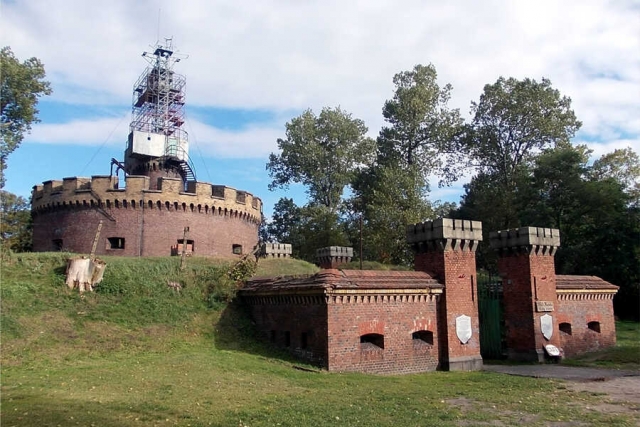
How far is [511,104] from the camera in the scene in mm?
40094

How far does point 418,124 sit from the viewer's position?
127ft

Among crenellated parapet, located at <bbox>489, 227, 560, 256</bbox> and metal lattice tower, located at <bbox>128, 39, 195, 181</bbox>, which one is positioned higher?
metal lattice tower, located at <bbox>128, 39, 195, 181</bbox>

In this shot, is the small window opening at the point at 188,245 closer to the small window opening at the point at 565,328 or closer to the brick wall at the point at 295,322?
the brick wall at the point at 295,322

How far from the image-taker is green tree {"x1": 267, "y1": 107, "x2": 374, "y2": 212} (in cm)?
4288

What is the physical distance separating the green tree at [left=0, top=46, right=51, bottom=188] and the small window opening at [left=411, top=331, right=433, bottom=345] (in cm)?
2037

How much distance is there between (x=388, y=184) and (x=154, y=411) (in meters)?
28.3

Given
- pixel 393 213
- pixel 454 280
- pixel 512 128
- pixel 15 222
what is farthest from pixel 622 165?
pixel 15 222

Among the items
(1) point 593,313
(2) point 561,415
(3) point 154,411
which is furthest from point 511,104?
(3) point 154,411

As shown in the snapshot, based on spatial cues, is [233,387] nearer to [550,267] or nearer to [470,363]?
[470,363]

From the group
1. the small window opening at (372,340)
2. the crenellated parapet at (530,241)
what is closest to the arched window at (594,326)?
the crenellated parapet at (530,241)

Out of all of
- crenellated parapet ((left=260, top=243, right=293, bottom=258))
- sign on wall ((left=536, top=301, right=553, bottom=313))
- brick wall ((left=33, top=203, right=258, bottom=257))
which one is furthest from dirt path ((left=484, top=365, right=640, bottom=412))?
brick wall ((left=33, top=203, right=258, bottom=257))

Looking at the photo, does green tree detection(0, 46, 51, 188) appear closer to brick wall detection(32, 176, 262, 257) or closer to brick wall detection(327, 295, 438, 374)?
brick wall detection(32, 176, 262, 257)

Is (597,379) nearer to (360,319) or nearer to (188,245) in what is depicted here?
(360,319)

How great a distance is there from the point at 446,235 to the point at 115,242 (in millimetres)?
18129
